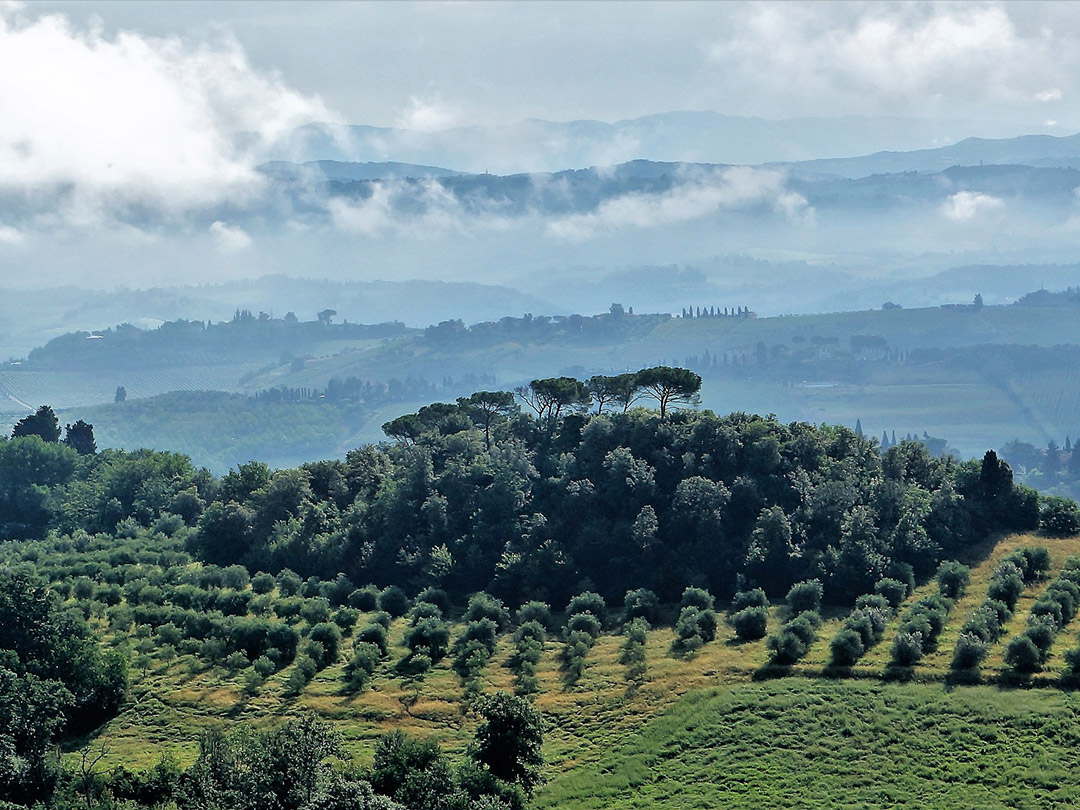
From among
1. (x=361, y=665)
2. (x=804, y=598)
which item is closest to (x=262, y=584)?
(x=361, y=665)

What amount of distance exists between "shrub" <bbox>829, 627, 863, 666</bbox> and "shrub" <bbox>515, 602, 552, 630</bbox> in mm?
23200

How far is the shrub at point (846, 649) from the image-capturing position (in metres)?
77.8

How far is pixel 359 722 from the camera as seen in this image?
7594 cm

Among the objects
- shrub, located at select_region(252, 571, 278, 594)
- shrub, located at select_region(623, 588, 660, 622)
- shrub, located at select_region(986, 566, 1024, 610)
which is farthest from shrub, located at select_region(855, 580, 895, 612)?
shrub, located at select_region(252, 571, 278, 594)

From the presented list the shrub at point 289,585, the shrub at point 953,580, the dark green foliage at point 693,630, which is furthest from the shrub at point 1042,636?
the shrub at point 289,585

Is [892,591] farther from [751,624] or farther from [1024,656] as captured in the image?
[1024,656]

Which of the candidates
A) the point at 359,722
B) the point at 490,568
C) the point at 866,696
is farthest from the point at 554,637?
the point at 866,696

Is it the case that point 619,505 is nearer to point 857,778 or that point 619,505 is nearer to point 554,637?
point 554,637

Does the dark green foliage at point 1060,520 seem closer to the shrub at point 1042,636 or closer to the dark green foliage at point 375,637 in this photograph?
the shrub at point 1042,636

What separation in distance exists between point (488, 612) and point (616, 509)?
1693cm

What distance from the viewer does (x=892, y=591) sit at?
296 ft

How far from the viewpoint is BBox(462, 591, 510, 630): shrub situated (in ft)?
306

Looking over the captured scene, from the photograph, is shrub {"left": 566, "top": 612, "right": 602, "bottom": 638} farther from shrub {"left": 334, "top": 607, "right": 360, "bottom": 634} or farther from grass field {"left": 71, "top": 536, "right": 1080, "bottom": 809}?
shrub {"left": 334, "top": 607, "right": 360, "bottom": 634}

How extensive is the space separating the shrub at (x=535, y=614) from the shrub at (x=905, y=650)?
1049 inches
